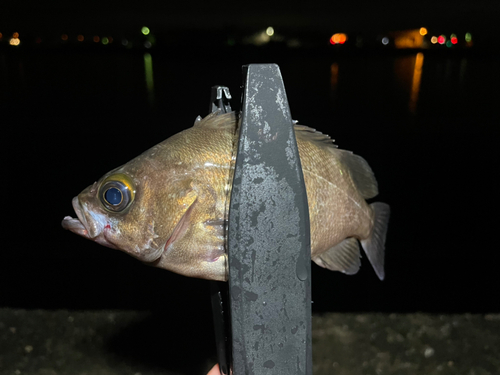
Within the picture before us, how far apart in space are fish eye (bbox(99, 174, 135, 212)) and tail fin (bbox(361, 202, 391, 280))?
59 cm

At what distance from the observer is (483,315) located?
229 centimetres

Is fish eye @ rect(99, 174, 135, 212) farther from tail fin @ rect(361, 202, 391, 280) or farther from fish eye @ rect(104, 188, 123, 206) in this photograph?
tail fin @ rect(361, 202, 391, 280)

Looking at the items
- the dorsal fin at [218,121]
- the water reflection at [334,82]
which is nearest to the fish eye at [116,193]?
the dorsal fin at [218,121]

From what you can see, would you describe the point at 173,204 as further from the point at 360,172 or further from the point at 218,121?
the point at 360,172

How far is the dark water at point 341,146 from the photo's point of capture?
8.00 feet

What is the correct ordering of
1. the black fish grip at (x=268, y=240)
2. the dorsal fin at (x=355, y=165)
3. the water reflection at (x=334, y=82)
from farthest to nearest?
the water reflection at (x=334, y=82) → the dorsal fin at (x=355, y=165) → the black fish grip at (x=268, y=240)

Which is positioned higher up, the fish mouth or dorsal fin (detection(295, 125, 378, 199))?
dorsal fin (detection(295, 125, 378, 199))

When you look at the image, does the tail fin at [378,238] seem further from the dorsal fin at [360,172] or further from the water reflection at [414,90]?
the water reflection at [414,90]

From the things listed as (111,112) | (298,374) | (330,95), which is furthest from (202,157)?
(330,95)

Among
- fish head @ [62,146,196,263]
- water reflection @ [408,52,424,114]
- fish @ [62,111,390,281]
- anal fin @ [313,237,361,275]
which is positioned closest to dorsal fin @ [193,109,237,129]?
fish @ [62,111,390,281]

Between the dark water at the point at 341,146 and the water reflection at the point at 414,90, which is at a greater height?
the water reflection at the point at 414,90

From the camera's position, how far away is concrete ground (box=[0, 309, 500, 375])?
6.62 ft

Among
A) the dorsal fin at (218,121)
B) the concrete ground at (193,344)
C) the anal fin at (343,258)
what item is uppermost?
the dorsal fin at (218,121)

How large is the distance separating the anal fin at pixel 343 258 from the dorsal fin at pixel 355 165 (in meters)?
0.12
